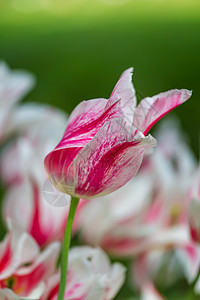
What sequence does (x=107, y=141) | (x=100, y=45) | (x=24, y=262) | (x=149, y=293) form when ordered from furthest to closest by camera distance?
(x=100, y=45), (x=149, y=293), (x=24, y=262), (x=107, y=141)

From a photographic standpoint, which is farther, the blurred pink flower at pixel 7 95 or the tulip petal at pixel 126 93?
the blurred pink flower at pixel 7 95

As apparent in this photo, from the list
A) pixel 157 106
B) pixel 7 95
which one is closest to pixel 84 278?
pixel 157 106

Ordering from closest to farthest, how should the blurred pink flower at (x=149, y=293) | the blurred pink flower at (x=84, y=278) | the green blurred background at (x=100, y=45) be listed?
1. the blurred pink flower at (x=84, y=278)
2. the blurred pink flower at (x=149, y=293)
3. the green blurred background at (x=100, y=45)

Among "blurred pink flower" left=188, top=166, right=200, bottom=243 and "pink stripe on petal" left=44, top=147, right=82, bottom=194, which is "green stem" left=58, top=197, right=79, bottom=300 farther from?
"blurred pink flower" left=188, top=166, right=200, bottom=243

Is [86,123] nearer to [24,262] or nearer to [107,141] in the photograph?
[107,141]

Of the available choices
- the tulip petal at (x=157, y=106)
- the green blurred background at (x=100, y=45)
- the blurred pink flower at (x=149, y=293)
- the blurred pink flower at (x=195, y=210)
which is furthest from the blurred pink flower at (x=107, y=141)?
the green blurred background at (x=100, y=45)

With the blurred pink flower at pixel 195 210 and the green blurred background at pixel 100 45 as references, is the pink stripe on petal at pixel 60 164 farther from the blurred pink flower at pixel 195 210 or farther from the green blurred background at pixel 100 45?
the green blurred background at pixel 100 45

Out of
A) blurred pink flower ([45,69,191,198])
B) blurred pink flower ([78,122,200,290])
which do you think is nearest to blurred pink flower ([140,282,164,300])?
blurred pink flower ([78,122,200,290])
